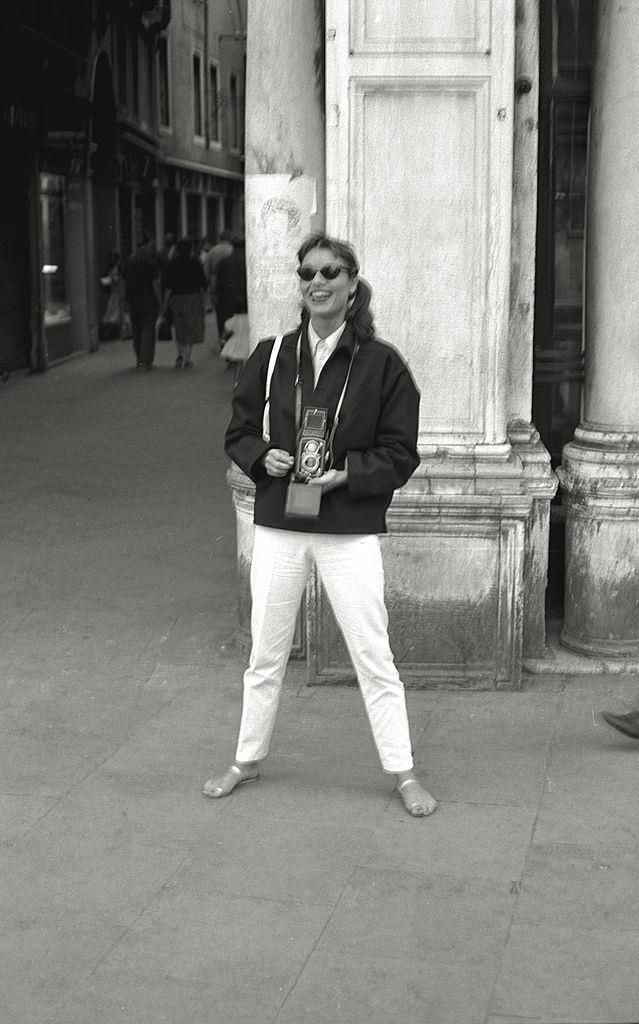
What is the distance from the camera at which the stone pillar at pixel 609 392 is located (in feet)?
19.5

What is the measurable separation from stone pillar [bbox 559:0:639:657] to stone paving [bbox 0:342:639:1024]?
0.31 meters

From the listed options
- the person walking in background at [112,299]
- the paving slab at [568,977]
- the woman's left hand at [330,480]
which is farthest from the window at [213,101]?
the paving slab at [568,977]

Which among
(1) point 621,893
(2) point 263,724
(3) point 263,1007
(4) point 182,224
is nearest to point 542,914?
(1) point 621,893

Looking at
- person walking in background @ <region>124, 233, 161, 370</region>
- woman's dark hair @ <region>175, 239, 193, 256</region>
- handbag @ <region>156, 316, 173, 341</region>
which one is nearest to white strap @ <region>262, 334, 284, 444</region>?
person walking in background @ <region>124, 233, 161, 370</region>

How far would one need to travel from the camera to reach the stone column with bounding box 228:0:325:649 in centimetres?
611

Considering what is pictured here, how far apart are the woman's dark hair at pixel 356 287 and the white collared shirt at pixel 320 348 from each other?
0.05 metres

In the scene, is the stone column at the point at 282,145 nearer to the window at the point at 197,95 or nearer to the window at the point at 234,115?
the window at the point at 197,95

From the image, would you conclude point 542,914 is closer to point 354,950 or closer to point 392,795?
point 354,950

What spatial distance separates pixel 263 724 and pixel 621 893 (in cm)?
133

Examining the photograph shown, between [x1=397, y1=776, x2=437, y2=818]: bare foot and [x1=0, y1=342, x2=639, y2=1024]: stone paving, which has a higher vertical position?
[x1=397, y1=776, x2=437, y2=818]: bare foot

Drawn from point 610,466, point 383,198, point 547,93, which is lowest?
point 610,466

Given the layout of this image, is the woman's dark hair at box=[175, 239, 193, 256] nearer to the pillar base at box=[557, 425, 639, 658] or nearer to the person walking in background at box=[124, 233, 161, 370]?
the person walking in background at box=[124, 233, 161, 370]

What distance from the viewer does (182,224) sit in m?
34.1

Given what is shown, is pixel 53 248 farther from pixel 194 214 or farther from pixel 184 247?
pixel 194 214
